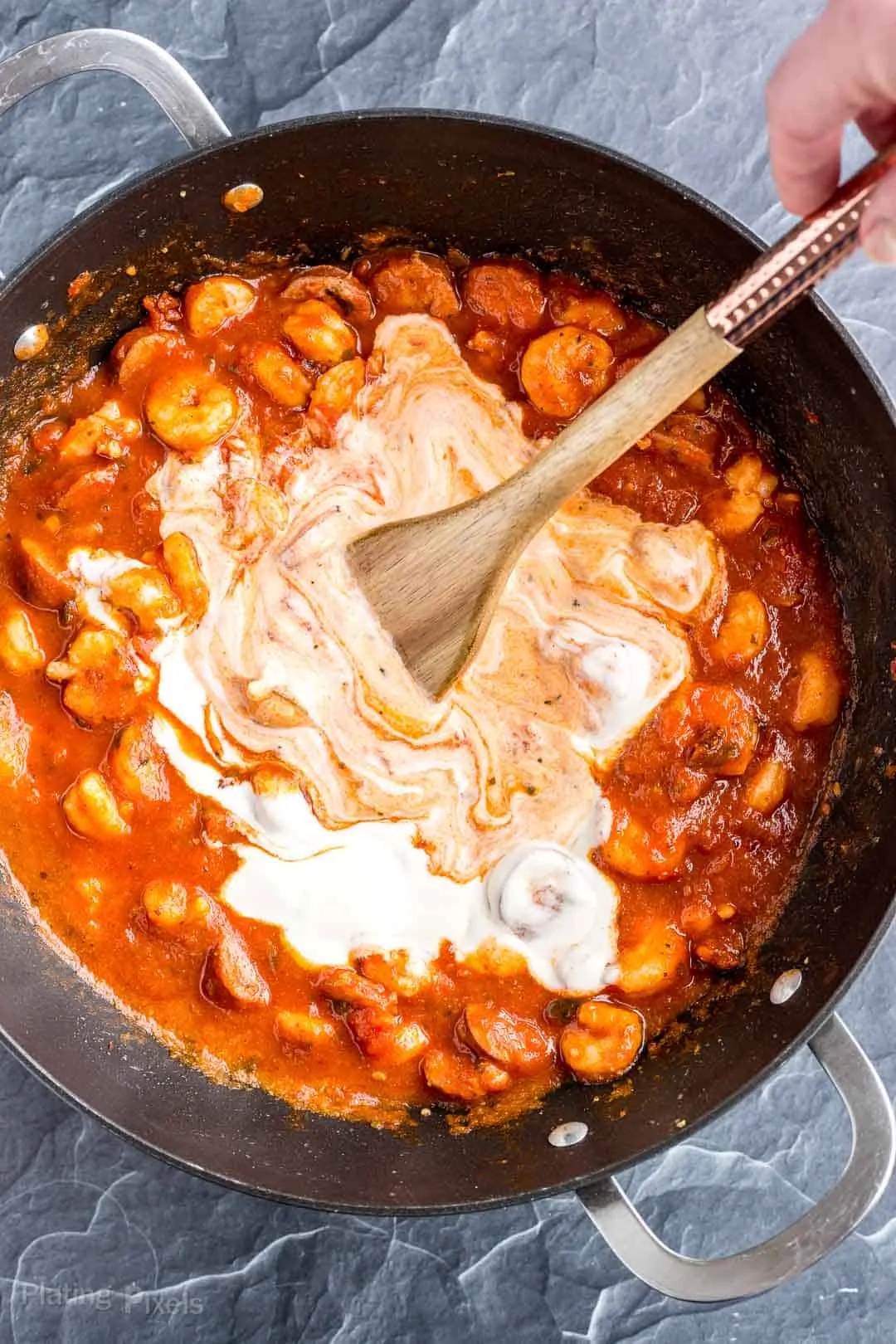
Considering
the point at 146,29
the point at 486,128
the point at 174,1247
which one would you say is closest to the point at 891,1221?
the point at 174,1247

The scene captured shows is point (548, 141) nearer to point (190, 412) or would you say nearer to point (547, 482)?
point (547, 482)

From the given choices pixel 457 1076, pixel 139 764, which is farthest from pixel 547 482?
pixel 457 1076

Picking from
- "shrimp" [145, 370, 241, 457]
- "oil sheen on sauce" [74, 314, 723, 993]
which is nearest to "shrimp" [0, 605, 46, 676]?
"oil sheen on sauce" [74, 314, 723, 993]

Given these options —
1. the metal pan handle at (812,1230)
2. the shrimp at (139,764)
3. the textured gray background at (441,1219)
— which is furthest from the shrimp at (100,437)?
the metal pan handle at (812,1230)

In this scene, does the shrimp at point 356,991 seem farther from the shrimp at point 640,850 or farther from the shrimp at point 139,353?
the shrimp at point 139,353

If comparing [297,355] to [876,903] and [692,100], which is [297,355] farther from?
[876,903]

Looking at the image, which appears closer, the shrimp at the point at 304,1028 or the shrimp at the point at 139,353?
the shrimp at the point at 304,1028

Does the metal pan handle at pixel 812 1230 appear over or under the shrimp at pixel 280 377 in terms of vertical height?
under

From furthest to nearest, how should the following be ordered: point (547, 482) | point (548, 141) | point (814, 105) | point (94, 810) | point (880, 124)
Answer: point (94, 810)
point (548, 141)
point (547, 482)
point (880, 124)
point (814, 105)
